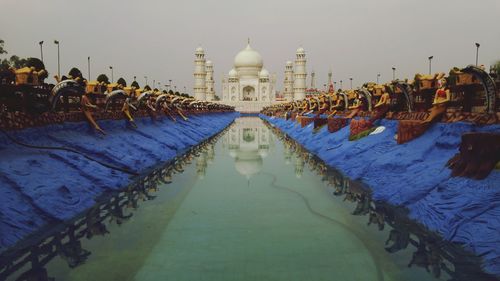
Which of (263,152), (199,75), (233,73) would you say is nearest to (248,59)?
(233,73)

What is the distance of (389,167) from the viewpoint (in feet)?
37.4

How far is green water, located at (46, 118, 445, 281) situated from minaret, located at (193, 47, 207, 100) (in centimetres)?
11143

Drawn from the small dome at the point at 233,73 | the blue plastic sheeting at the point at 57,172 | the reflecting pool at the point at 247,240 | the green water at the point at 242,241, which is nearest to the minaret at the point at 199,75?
the small dome at the point at 233,73

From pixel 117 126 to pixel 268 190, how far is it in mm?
10555

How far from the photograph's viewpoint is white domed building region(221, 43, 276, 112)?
11800cm

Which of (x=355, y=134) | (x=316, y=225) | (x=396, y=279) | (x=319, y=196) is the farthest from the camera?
(x=355, y=134)

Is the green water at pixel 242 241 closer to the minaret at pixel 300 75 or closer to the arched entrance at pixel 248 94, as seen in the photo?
the minaret at pixel 300 75

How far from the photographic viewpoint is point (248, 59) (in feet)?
395

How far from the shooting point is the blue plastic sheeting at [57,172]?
7195mm

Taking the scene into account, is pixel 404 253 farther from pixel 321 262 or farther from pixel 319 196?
pixel 319 196

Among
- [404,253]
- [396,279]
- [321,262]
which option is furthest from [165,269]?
[404,253]

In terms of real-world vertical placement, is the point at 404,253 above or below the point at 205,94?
below

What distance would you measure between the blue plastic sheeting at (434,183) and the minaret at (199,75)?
10735cm

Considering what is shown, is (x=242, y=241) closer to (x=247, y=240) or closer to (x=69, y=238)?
(x=247, y=240)
